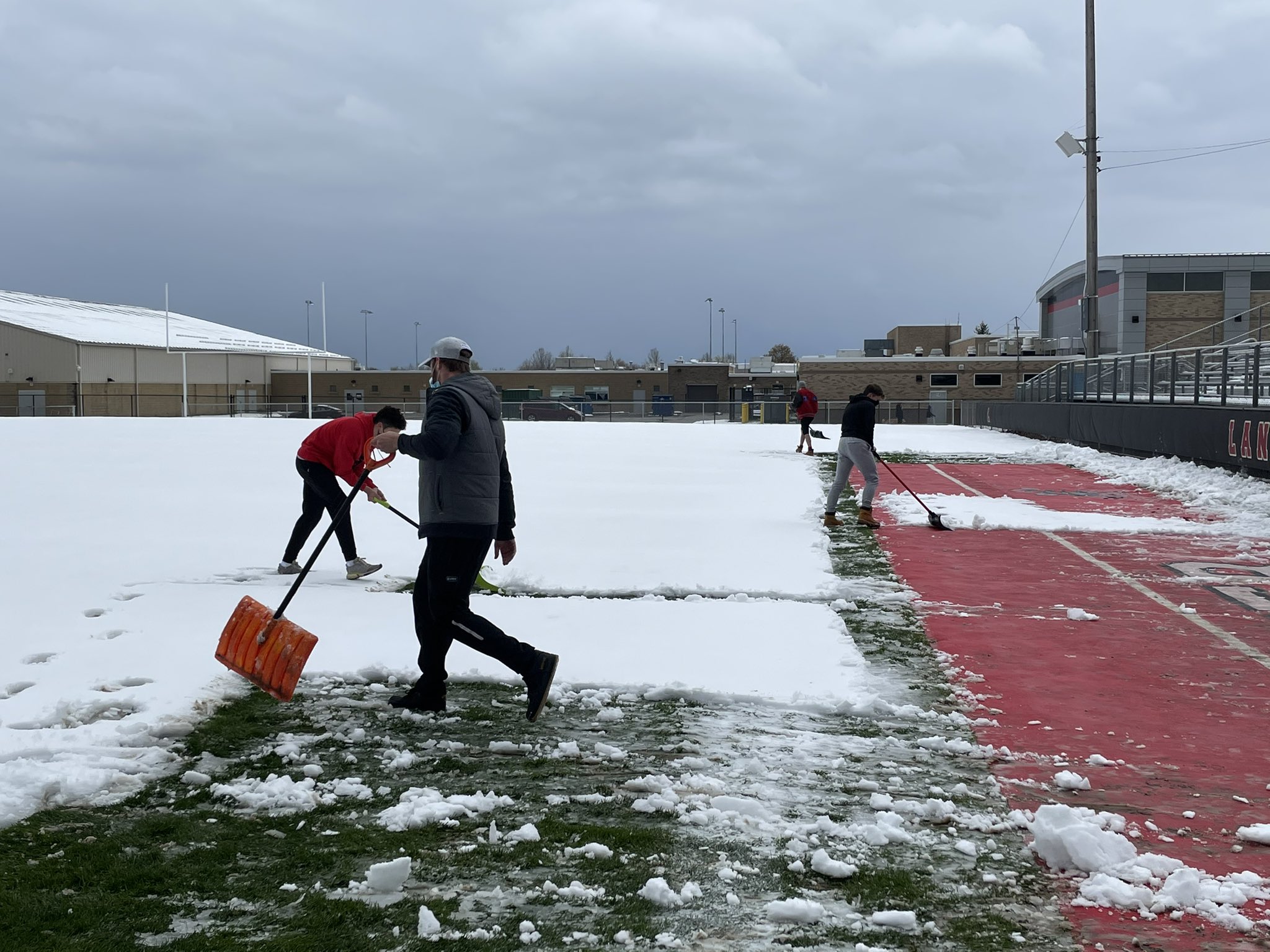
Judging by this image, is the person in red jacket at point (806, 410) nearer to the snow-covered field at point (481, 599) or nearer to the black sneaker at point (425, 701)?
the snow-covered field at point (481, 599)

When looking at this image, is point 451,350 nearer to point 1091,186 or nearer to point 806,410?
point 806,410

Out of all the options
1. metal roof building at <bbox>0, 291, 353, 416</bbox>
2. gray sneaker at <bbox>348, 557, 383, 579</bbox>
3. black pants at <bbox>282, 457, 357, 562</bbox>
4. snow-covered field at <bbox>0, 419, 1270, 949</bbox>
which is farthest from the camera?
metal roof building at <bbox>0, 291, 353, 416</bbox>

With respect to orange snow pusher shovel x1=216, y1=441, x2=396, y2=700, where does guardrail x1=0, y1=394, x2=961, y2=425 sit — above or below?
above

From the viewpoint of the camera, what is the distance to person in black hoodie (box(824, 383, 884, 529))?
A: 1437 cm

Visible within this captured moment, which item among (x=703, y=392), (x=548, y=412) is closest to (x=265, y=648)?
(x=548, y=412)

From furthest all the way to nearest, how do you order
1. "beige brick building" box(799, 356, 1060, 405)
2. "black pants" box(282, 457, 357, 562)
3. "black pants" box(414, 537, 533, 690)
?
"beige brick building" box(799, 356, 1060, 405) → "black pants" box(282, 457, 357, 562) → "black pants" box(414, 537, 533, 690)

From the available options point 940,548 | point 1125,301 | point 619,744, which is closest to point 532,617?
point 619,744

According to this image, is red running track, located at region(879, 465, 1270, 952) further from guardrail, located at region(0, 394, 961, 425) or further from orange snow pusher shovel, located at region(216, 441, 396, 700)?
guardrail, located at region(0, 394, 961, 425)

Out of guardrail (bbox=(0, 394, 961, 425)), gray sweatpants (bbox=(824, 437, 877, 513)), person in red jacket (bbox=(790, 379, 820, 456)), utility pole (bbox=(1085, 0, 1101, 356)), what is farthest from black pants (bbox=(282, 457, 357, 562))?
guardrail (bbox=(0, 394, 961, 425))

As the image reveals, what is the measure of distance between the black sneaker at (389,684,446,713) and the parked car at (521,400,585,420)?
2113 inches

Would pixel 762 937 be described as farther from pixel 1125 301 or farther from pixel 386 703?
pixel 1125 301

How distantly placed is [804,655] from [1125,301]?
226 feet

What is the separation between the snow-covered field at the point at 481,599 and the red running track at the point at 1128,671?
0.39 meters

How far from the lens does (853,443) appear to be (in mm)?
14594
